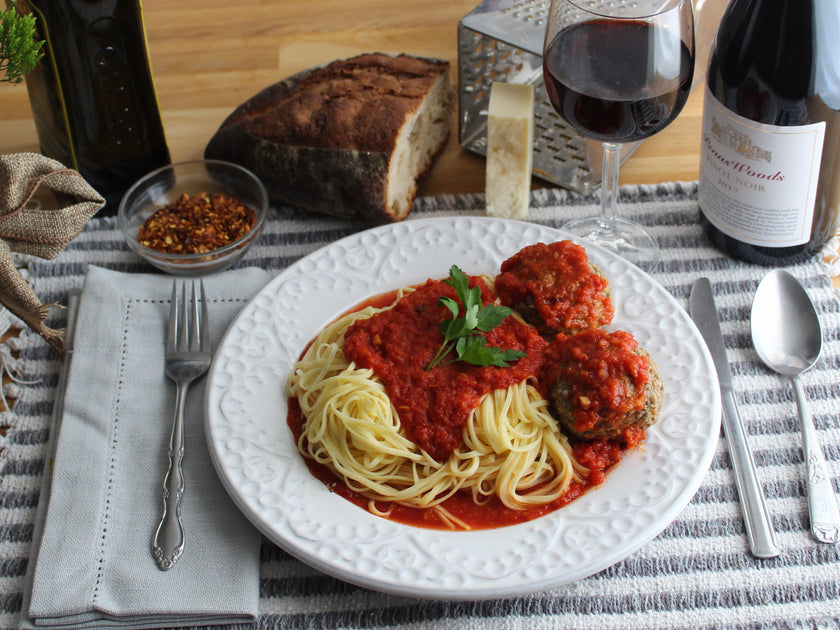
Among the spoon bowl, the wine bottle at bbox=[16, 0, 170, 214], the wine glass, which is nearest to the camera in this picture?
the wine glass

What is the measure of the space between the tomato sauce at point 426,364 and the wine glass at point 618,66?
2.37ft

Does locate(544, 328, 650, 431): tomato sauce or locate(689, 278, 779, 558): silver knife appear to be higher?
locate(544, 328, 650, 431): tomato sauce

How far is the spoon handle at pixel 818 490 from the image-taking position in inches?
105

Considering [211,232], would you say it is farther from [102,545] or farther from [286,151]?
[102,545]

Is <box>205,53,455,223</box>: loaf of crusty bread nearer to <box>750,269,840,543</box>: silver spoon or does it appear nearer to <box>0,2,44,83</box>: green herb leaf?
<box>0,2,44,83</box>: green herb leaf

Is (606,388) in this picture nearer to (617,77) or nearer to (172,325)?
(617,77)

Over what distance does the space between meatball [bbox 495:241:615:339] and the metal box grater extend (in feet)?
3.07

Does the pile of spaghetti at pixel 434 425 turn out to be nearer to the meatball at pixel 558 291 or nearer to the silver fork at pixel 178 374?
the meatball at pixel 558 291

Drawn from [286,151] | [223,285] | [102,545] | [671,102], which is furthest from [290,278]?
[671,102]

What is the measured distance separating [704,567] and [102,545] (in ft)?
5.95

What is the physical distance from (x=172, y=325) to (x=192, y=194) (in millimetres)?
894

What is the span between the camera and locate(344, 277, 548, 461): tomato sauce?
2766mm

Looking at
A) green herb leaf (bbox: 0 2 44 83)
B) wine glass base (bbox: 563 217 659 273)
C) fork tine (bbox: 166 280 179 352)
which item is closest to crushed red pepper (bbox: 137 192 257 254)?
fork tine (bbox: 166 280 179 352)

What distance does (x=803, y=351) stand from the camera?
315 centimetres
